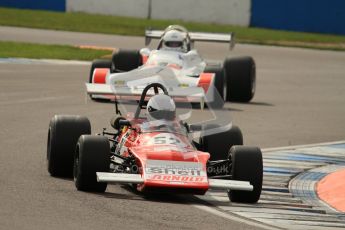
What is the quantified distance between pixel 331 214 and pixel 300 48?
2898 centimetres

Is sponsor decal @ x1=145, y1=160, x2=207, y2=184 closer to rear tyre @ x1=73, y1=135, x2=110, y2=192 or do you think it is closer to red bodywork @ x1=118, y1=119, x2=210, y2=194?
red bodywork @ x1=118, y1=119, x2=210, y2=194

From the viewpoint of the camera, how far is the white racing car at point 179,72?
20.9 metres

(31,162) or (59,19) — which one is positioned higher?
(31,162)

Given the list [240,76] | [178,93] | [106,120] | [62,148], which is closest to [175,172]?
[62,148]

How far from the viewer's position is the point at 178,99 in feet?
66.4

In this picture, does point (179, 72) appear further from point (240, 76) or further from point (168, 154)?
point (168, 154)

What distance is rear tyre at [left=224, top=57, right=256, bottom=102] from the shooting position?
77.2ft

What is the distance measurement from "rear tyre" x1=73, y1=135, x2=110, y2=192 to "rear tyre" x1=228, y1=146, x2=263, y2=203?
1.30 m

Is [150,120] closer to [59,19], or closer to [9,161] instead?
[9,161]

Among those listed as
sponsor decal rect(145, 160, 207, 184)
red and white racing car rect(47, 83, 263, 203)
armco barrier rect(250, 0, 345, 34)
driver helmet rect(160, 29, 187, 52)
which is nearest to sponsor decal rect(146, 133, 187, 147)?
red and white racing car rect(47, 83, 263, 203)

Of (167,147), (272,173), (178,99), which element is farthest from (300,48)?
(167,147)

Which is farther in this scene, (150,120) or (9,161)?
(9,161)

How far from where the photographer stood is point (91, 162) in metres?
12.0

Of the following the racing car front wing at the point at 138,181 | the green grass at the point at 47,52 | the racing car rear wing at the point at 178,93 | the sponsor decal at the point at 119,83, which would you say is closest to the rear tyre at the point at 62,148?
the racing car front wing at the point at 138,181
